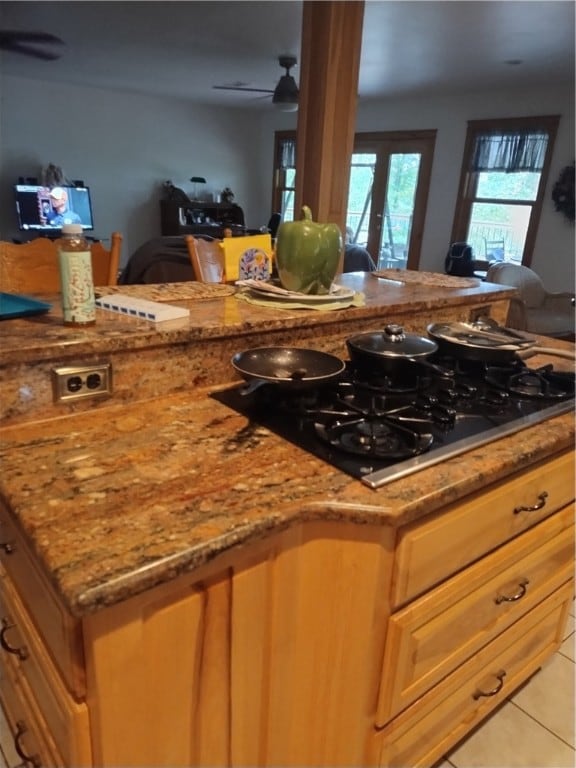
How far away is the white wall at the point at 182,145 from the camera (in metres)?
5.47

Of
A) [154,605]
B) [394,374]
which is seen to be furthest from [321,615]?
[394,374]

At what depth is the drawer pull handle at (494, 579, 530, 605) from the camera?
1206mm

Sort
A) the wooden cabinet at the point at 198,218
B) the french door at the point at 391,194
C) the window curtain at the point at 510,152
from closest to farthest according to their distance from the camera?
1. the window curtain at the point at 510,152
2. the french door at the point at 391,194
3. the wooden cabinet at the point at 198,218

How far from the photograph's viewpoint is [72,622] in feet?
2.30

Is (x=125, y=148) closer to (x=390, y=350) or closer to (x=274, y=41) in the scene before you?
(x=274, y=41)

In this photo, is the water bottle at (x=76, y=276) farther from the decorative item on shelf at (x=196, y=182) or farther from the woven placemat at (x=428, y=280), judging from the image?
the decorative item on shelf at (x=196, y=182)

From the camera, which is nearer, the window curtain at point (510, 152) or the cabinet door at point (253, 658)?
the cabinet door at point (253, 658)

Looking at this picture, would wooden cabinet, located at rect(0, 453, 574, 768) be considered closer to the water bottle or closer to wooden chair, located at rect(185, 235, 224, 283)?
the water bottle

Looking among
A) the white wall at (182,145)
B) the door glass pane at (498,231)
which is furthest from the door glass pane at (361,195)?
the door glass pane at (498,231)

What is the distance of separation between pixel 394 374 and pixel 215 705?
2.51 ft

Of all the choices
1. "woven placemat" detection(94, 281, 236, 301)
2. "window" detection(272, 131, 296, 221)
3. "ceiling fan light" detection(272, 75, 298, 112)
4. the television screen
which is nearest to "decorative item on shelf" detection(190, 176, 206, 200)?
"window" detection(272, 131, 296, 221)

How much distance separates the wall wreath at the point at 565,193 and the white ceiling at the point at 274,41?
32.6 inches

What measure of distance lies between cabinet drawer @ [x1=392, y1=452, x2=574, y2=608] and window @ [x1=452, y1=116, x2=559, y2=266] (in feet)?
16.6

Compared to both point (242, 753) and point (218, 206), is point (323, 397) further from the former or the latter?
point (218, 206)
